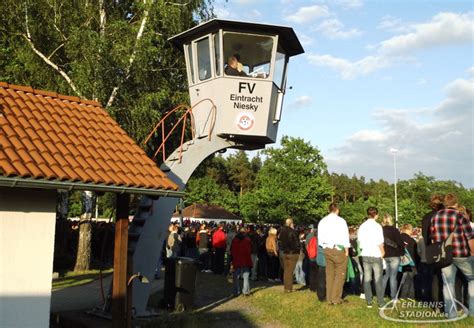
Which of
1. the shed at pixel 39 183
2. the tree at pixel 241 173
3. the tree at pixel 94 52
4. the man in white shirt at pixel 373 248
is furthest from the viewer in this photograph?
the tree at pixel 241 173

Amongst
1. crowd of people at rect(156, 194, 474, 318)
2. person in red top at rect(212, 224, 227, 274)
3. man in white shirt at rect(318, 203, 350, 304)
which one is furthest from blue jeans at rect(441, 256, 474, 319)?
person in red top at rect(212, 224, 227, 274)

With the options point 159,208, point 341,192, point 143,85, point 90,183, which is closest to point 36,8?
point 143,85

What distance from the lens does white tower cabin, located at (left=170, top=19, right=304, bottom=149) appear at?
11461 mm

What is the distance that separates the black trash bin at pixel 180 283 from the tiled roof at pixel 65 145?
3447 millimetres

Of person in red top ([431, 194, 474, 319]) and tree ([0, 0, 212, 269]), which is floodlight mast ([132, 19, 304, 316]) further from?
tree ([0, 0, 212, 269])

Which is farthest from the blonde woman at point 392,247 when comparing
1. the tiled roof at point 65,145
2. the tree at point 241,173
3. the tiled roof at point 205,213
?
the tree at point 241,173

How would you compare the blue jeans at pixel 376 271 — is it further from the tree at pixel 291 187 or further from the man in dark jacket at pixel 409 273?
the tree at pixel 291 187

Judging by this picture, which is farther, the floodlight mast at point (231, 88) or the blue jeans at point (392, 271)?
the floodlight mast at point (231, 88)

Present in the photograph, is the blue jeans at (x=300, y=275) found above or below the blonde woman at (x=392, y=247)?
below

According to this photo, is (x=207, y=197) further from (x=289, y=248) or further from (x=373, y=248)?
(x=373, y=248)

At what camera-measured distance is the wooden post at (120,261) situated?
7.51 metres

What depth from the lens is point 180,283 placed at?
34.3 feet

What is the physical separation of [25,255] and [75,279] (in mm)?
10203

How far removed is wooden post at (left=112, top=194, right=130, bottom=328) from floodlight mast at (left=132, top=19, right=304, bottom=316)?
10.1 feet
